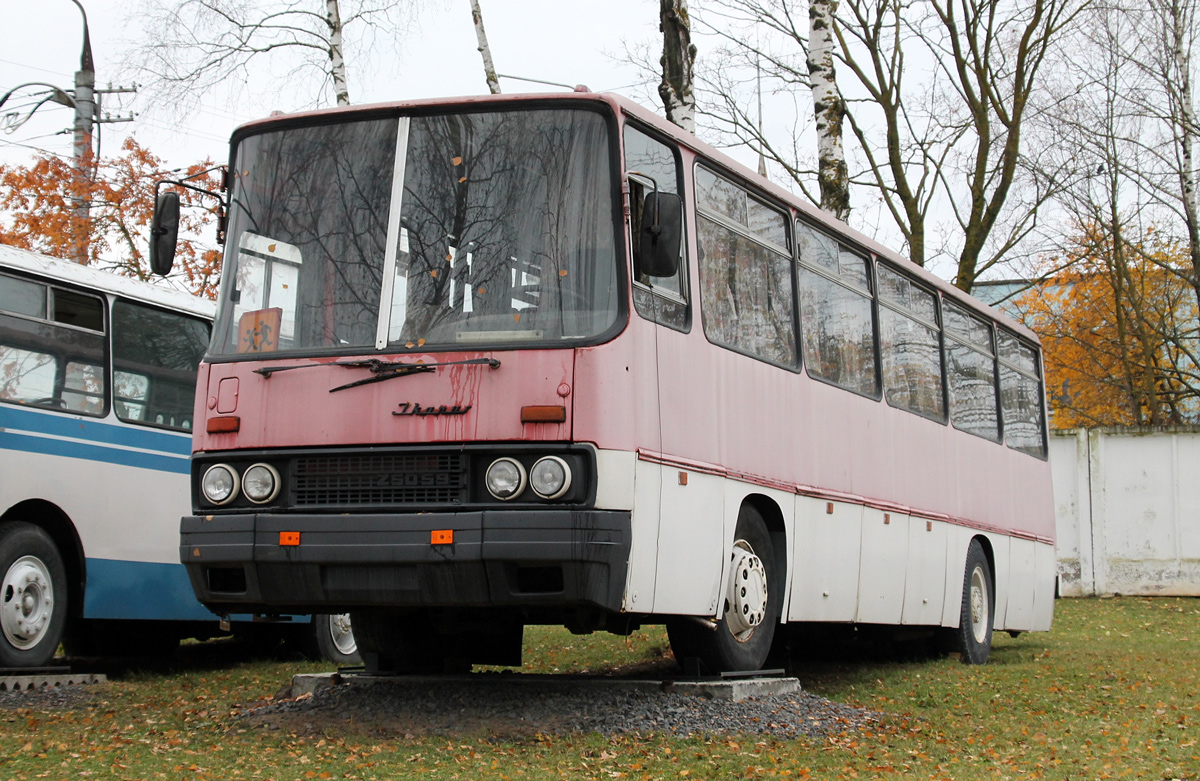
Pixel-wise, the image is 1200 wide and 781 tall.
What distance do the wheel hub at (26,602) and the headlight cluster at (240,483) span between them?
9.82 ft

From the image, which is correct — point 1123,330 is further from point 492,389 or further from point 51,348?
point 492,389

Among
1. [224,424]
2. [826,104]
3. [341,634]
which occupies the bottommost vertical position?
[341,634]

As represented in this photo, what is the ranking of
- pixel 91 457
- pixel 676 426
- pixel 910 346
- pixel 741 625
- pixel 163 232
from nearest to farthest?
pixel 676 426, pixel 163 232, pixel 741 625, pixel 91 457, pixel 910 346

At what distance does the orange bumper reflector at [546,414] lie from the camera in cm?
696

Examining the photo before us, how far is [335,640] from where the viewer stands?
13156mm

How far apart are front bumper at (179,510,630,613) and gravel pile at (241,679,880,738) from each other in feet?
2.10

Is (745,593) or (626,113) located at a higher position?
(626,113)

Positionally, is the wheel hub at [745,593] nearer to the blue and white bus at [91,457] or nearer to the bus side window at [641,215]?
the bus side window at [641,215]

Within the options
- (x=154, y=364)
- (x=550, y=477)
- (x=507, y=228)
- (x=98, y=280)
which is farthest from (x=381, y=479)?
(x=154, y=364)

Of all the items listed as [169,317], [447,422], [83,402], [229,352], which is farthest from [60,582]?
[447,422]

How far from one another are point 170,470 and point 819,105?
9653 mm

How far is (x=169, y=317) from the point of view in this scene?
11797mm

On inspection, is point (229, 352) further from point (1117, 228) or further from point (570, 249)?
point (1117, 228)

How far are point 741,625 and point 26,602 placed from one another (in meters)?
4.94
